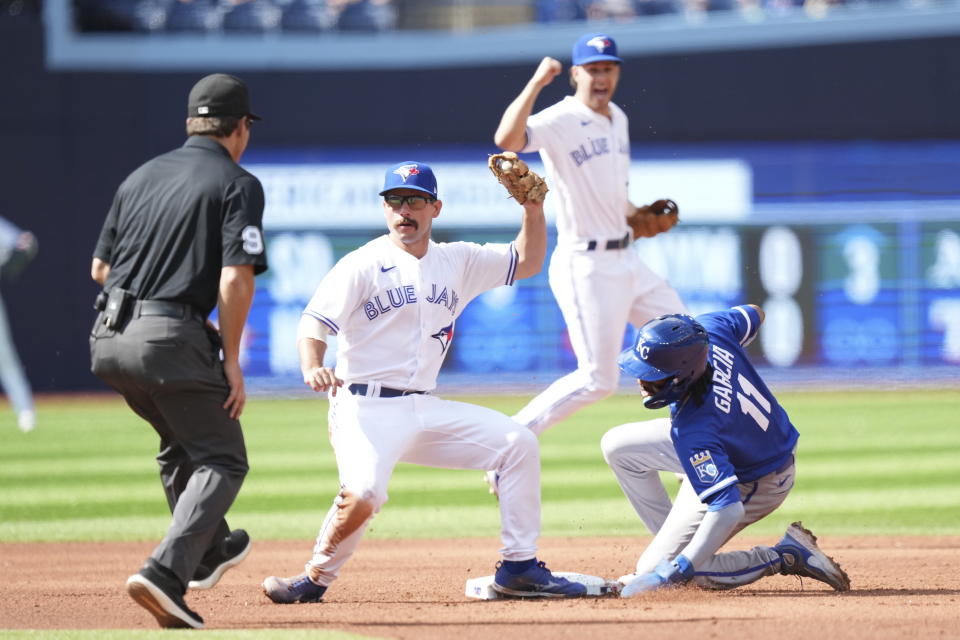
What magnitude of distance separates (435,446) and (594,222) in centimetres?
210

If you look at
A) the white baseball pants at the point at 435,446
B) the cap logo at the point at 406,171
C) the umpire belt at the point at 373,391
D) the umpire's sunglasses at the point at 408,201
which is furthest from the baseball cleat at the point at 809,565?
the cap logo at the point at 406,171

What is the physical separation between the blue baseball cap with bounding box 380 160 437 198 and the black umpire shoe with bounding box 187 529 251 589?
1.36m

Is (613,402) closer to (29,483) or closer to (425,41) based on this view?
(425,41)

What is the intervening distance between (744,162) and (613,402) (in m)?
3.55

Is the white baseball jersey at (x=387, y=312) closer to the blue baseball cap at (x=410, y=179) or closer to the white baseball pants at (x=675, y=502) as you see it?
the blue baseball cap at (x=410, y=179)

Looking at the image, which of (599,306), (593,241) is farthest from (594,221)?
(599,306)

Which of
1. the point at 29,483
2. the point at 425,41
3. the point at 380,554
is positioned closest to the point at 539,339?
the point at 425,41

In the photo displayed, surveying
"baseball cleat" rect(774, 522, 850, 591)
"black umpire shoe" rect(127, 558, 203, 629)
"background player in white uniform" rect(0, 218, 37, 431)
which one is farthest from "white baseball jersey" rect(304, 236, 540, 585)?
"background player in white uniform" rect(0, 218, 37, 431)

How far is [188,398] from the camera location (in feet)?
14.7

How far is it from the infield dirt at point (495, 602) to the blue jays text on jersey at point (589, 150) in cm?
192

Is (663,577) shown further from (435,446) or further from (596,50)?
(596,50)

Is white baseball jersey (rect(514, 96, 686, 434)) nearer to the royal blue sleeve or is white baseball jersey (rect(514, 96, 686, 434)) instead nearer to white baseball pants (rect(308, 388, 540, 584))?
the royal blue sleeve

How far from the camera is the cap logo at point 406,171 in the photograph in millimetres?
4992

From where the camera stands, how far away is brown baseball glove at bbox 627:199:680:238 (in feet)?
22.7
